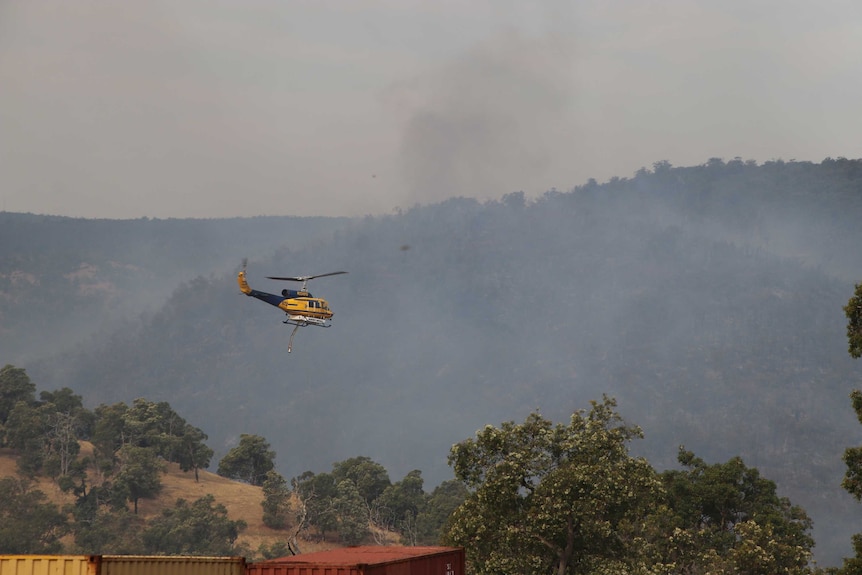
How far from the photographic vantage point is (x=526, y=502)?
6209 centimetres

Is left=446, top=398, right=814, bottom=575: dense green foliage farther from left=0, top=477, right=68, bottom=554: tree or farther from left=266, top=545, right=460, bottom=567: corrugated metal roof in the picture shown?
left=0, top=477, right=68, bottom=554: tree

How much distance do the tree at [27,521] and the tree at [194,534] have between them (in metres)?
12.9

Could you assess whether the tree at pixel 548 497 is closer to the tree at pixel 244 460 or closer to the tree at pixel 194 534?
the tree at pixel 194 534

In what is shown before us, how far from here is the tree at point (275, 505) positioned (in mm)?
167250

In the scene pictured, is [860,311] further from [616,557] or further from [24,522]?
[24,522]

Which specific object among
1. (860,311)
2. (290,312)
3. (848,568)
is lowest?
(848,568)

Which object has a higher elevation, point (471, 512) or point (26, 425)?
point (26, 425)

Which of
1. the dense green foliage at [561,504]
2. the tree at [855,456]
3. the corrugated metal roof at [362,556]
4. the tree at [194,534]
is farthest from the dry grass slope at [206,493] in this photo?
the corrugated metal roof at [362,556]

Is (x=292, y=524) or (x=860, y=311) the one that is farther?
(x=292, y=524)

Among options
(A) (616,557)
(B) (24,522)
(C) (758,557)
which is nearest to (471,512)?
(A) (616,557)

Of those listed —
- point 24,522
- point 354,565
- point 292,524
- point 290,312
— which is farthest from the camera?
point 292,524

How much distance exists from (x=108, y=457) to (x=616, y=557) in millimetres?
139260

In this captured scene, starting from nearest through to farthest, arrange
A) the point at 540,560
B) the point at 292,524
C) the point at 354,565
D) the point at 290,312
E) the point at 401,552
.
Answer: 1. the point at 354,565
2. the point at 401,552
3. the point at 540,560
4. the point at 290,312
5. the point at 292,524

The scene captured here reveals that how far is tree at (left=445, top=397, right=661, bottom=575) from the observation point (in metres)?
60.0
